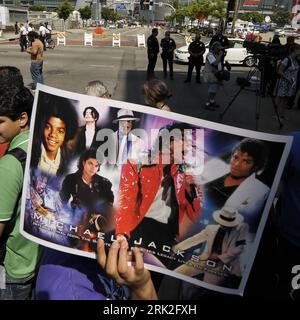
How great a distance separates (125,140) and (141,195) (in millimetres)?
219

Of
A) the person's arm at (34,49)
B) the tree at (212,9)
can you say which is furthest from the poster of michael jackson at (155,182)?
the tree at (212,9)

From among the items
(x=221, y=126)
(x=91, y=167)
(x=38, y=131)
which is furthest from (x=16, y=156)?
(x=221, y=126)

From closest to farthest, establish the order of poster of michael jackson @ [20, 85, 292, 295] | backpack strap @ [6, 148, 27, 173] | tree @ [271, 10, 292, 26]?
poster of michael jackson @ [20, 85, 292, 295], backpack strap @ [6, 148, 27, 173], tree @ [271, 10, 292, 26]

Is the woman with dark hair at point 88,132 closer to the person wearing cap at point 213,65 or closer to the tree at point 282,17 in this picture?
the person wearing cap at point 213,65

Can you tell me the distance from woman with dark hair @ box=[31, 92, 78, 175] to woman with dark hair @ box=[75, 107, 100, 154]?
0.03 m

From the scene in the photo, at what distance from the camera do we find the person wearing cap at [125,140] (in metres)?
1.37

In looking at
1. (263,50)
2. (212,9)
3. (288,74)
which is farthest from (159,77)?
(212,9)

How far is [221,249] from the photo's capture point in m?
1.41

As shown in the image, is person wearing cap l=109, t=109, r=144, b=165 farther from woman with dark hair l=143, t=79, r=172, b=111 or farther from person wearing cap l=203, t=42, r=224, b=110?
person wearing cap l=203, t=42, r=224, b=110

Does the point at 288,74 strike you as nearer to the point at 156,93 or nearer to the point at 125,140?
the point at 156,93

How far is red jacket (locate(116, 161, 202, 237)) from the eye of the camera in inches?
55.1

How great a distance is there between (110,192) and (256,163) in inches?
21.9

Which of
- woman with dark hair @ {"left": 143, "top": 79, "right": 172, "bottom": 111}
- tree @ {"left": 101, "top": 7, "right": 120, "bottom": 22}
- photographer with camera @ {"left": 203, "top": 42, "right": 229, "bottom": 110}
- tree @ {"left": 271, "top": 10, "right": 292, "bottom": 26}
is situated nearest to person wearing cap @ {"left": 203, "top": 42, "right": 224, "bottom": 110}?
photographer with camera @ {"left": 203, "top": 42, "right": 229, "bottom": 110}
